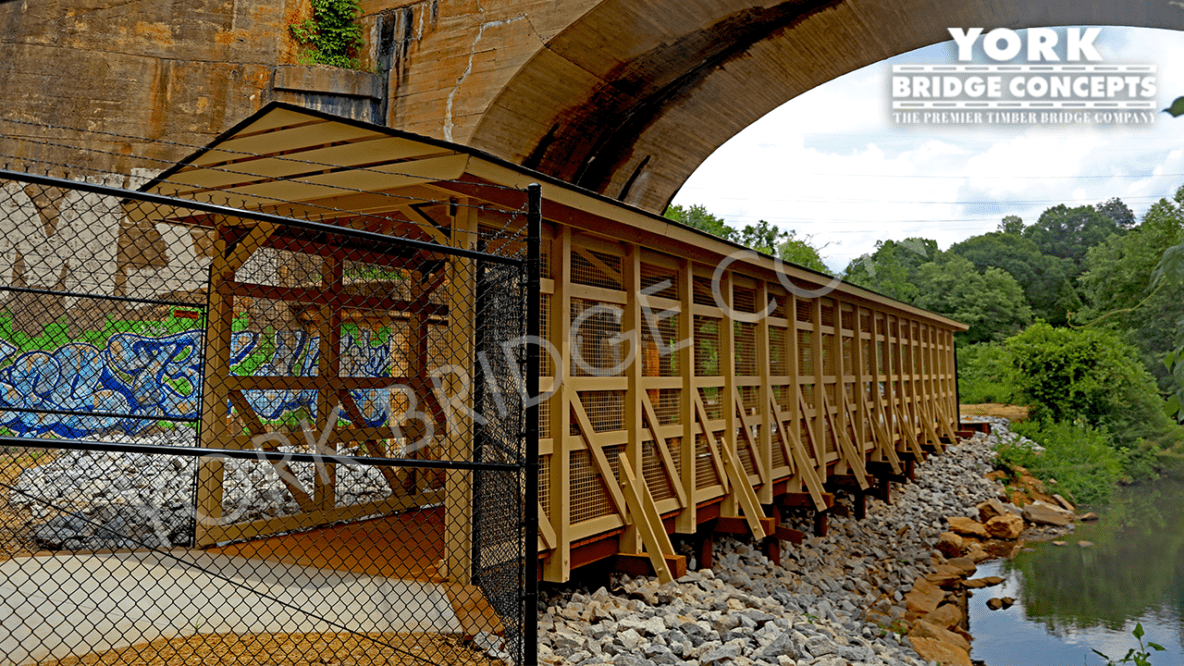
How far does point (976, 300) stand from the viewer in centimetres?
4947

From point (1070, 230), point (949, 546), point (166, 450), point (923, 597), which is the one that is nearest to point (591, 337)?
point (166, 450)

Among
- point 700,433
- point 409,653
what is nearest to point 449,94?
point 700,433

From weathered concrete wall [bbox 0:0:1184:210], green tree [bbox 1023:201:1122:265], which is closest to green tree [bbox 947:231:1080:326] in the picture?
green tree [bbox 1023:201:1122:265]

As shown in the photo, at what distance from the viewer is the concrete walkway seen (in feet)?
13.3

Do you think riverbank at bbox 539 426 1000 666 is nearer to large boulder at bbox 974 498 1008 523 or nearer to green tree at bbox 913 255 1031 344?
large boulder at bbox 974 498 1008 523

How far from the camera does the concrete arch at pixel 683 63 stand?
1182cm

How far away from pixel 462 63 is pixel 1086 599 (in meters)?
13.3

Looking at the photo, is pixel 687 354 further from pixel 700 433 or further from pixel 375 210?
pixel 375 210

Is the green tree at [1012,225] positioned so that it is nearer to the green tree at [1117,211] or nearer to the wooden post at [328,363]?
the green tree at [1117,211]

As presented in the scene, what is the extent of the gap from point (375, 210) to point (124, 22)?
1108 cm

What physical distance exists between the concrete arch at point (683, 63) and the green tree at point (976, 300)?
129 ft

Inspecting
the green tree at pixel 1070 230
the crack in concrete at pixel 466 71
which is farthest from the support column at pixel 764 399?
the green tree at pixel 1070 230

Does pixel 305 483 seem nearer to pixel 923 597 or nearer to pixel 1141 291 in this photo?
pixel 923 597

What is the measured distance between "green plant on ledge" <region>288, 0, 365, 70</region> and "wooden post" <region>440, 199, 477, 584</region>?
10.1 meters
